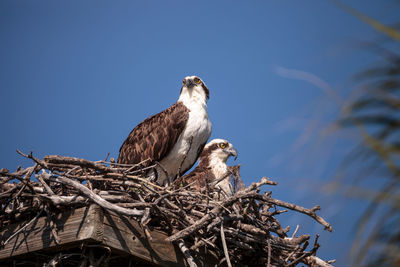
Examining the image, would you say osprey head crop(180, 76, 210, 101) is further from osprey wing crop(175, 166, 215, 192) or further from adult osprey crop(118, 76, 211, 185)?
osprey wing crop(175, 166, 215, 192)

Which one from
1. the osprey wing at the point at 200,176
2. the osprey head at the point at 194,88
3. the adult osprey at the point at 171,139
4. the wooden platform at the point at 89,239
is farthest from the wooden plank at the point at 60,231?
the osprey head at the point at 194,88

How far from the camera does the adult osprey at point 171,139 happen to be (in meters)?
6.60

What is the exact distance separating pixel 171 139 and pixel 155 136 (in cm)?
29

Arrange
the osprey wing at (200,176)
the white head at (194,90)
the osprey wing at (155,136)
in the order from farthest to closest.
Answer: the osprey wing at (200,176) → the white head at (194,90) → the osprey wing at (155,136)

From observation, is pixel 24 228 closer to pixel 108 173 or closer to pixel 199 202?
pixel 108 173

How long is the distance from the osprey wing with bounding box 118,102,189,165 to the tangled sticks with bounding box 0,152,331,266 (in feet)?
6.95

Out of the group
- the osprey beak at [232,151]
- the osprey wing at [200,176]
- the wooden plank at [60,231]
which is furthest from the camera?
the osprey beak at [232,151]

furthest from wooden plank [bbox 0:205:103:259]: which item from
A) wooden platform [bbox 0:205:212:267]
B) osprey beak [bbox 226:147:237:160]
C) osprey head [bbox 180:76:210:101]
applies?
osprey beak [bbox 226:147:237:160]

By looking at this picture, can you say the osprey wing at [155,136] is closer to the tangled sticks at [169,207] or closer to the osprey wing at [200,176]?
the osprey wing at [200,176]

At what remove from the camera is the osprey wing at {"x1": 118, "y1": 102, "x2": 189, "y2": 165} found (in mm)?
6598

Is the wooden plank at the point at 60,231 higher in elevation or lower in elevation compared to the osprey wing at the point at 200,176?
lower

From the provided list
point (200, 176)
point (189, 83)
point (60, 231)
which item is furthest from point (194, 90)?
point (60, 231)

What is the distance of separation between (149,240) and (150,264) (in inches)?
7.7

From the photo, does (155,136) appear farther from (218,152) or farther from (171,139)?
(218,152)
